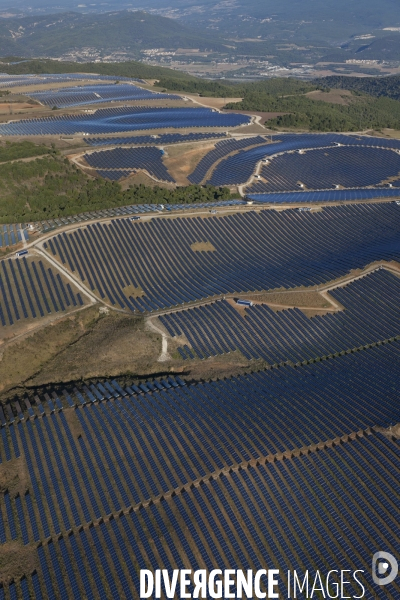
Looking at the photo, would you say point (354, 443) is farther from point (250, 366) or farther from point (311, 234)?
point (311, 234)

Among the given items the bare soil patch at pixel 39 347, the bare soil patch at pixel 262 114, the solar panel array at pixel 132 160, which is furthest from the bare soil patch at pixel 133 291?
the bare soil patch at pixel 262 114

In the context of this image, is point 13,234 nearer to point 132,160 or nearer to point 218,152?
point 132,160

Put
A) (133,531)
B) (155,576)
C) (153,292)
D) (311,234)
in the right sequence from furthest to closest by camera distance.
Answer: (311,234) → (153,292) → (133,531) → (155,576)

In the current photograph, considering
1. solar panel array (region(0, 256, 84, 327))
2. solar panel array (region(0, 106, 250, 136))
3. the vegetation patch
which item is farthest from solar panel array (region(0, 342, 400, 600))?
solar panel array (region(0, 106, 250, 136))

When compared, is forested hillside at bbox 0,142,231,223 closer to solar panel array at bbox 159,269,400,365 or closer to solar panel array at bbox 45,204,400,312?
solar panel array at bbox 45,204,400,312

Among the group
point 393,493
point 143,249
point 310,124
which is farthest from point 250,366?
point 310,124
